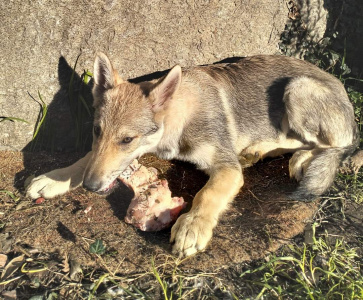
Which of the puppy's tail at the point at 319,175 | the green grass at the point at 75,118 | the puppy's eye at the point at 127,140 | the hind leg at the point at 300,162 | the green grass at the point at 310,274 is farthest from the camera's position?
the green grass at the point at 75,118

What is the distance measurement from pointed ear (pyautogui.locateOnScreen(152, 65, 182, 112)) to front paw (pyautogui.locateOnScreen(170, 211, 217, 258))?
3.55 feet

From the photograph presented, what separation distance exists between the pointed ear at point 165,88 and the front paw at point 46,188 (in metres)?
1.21

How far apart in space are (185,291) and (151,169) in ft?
5.00

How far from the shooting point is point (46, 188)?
3.93 meters

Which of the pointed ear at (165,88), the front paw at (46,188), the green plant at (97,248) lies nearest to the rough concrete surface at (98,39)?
the front paw at (46,188)

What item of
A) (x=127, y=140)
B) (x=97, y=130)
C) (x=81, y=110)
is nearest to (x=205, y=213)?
(x=127, y=140)

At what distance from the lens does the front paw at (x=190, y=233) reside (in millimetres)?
3293

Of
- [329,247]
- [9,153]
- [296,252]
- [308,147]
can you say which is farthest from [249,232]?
[9,153]

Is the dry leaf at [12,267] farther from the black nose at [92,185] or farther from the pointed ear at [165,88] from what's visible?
the pointed ear at [165,88]

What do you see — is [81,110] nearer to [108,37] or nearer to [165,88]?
[108,37]

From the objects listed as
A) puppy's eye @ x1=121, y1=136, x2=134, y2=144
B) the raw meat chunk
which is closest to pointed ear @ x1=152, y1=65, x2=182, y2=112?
puppy's eye @ x1=121, y1=136, x2=134, y2=144

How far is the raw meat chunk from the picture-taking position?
3.54 metres

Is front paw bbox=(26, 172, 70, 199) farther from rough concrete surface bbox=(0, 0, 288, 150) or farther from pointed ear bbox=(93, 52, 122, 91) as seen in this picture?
pointed ear bbox=(93, 52, 122, 91)

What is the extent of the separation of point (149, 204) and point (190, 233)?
48 centimetres
